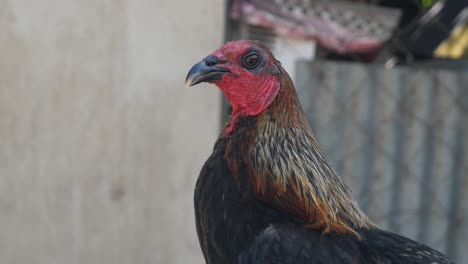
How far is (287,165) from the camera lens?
168 centimetres

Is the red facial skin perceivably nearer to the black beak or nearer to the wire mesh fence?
the black beak

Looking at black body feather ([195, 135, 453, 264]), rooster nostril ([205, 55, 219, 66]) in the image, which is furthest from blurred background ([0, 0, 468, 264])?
rooster nostril ([205, 55, 219, 66])

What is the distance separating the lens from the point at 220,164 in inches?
69.1

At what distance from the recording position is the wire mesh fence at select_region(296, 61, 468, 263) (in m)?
2.87

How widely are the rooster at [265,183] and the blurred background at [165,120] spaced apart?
1242 millimetres

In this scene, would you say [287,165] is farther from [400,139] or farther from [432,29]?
[432,29]

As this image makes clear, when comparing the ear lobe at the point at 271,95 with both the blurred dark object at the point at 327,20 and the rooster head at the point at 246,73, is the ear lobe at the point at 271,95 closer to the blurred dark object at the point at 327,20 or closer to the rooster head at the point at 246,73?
the rooster head at the point at 246,73

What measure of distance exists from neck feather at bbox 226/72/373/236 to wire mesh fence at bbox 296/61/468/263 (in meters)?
1.23

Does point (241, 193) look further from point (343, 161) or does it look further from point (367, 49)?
point (367, 49)

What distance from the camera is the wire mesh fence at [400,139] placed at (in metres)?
2.87

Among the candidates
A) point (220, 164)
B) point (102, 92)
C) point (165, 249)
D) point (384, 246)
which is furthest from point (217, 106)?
point (384, 246)

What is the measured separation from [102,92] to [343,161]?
1.46m

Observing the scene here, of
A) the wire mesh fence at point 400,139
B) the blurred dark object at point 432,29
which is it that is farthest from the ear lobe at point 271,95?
the blurred dark object at point 432,29

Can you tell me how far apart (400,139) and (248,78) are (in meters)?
1.51
